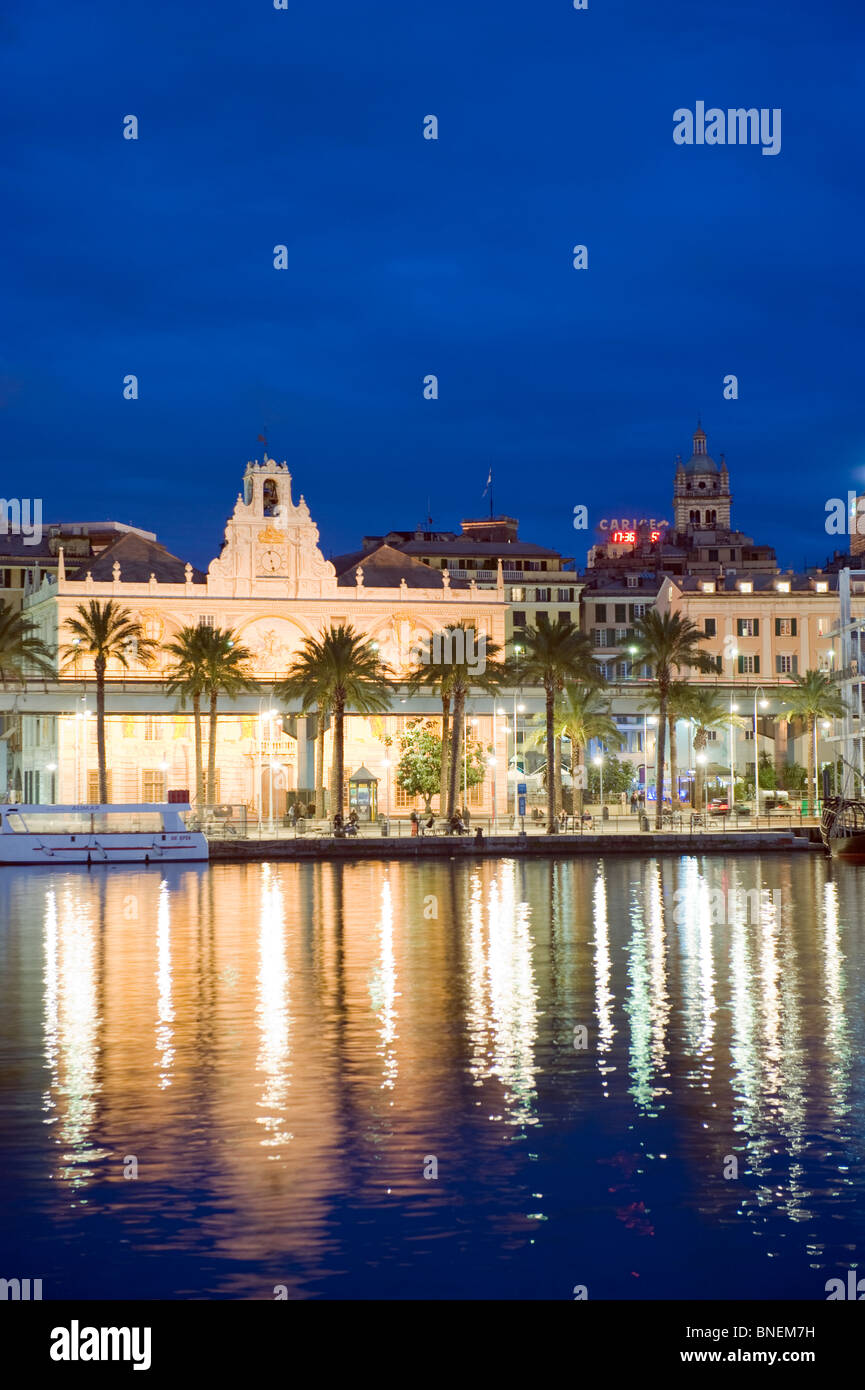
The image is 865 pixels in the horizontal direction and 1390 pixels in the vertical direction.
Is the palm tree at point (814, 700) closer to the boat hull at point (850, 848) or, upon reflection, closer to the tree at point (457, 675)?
the tree at point (457, 675)

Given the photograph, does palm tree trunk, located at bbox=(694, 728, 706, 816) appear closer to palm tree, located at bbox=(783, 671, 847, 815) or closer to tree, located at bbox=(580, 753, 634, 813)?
tree, located at bbox=(580, 753, 634, 813)

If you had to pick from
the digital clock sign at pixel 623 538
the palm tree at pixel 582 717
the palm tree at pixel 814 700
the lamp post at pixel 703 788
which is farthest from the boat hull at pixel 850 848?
the digital clock sign at pixel 623 538

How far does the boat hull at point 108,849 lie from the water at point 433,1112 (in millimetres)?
35834

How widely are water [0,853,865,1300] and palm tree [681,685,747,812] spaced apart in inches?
2498

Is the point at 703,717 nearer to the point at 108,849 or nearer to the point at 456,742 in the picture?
the point at 456,742

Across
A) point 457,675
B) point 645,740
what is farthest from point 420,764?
point 645,740

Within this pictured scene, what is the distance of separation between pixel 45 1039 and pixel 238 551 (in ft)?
298

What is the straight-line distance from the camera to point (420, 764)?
10962cm

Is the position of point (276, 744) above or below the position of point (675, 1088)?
above

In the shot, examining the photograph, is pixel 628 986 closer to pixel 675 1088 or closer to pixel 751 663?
pixel 675 1088

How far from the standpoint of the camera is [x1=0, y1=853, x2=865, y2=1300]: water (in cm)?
1867

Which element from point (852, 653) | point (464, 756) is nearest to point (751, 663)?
point (852, 653)

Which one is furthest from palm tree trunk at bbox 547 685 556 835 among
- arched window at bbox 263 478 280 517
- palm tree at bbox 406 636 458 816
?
arched window at bbox 263 478 280 517

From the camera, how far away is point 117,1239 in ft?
63.2
